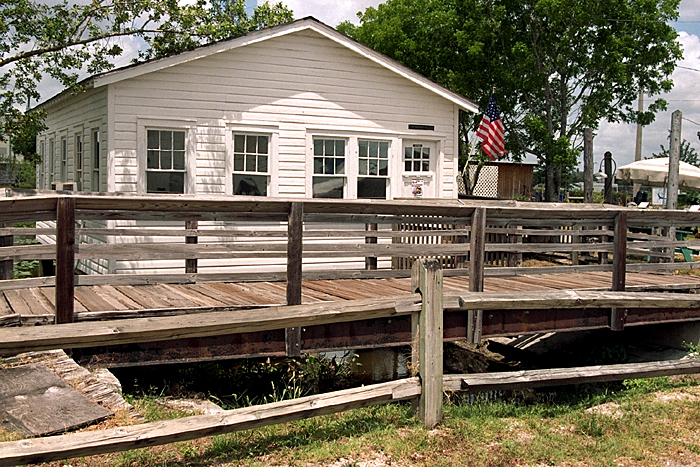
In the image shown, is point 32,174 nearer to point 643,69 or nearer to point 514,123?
point 514,123

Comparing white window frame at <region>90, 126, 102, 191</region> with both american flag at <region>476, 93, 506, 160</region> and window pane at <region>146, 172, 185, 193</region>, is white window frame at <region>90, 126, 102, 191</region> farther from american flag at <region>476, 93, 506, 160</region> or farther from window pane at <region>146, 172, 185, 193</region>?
american flag at <region>476, 93, 506, 160</region>

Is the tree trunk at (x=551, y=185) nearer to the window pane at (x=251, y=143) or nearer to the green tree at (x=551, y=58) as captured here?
the green tree at (x=551, y=58)

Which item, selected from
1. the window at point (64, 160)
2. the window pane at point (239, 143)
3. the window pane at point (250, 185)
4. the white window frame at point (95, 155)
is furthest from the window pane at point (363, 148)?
the window at point (64, 160)

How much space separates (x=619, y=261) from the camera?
28.8ft

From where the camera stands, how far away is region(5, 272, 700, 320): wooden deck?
22.7ft

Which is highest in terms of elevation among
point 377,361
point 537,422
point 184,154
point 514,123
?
point 514,123

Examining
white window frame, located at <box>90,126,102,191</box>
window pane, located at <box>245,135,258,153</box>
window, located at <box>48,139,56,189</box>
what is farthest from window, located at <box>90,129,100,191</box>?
window, located at <box>48,139,56,189</box>

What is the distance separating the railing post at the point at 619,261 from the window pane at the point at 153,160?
25.6 ft

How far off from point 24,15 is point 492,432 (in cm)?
1400

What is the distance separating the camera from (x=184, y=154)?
1303 cm

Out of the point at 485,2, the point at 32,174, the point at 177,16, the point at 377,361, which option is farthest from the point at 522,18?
the point at 32,174

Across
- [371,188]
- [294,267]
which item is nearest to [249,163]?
[371,188]

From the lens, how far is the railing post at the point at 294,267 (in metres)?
6.82

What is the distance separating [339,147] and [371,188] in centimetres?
106
